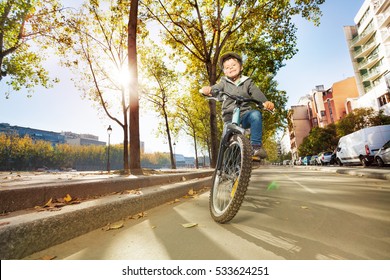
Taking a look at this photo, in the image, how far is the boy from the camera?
2.84 metres

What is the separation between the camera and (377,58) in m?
35.6

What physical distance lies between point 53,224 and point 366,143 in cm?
1815

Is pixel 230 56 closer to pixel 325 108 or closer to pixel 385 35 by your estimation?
pixel 385 35

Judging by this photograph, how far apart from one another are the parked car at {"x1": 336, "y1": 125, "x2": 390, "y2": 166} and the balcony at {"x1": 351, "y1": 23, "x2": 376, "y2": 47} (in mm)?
30776

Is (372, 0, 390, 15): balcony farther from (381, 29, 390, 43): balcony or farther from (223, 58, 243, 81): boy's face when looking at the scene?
(223, 58, 243, 81): boy's face

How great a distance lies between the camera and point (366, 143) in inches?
579

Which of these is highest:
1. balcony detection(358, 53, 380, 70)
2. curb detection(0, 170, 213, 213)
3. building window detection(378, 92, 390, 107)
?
balcony detection(358, 53, 380, 70)

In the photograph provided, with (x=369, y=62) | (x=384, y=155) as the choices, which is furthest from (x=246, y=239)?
(x=369, y=62)

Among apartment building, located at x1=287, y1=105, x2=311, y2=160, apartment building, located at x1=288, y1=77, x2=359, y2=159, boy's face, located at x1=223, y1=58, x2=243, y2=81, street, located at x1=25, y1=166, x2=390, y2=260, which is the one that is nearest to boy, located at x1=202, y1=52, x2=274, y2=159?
boy's face, located at x1=223, y1=58, x2=243, y2=81

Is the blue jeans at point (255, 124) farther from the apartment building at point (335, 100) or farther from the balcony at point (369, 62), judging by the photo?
the apartment building at point (335, 100)

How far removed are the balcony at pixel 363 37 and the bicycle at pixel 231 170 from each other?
152ft
